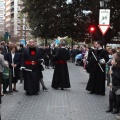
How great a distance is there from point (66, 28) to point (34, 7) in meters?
4.43

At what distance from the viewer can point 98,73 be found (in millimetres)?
12016

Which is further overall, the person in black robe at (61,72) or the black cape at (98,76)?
the person in black robe at (61,72)

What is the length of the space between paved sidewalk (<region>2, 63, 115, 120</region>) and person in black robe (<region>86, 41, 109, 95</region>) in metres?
0.36

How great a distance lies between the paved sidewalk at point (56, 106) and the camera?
8.29 metres

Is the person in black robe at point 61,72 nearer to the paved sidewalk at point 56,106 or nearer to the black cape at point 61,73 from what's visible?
the black cape at point 61,73

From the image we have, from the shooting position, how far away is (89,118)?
8.15m

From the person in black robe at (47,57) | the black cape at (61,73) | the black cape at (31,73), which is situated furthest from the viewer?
the person in black robe at (47,57)

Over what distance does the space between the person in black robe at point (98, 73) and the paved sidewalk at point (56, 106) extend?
36cm

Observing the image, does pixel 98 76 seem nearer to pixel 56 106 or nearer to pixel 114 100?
pixel 56 106

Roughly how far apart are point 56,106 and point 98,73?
294 centimetres

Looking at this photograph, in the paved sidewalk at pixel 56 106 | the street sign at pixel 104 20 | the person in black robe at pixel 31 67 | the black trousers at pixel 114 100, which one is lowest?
the paved sidewalk at pixel 56 106

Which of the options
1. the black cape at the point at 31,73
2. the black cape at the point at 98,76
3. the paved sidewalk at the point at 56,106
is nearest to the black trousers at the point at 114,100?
the paved sidewalk at the point at 56,106

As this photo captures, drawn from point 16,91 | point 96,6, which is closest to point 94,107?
point 16,91

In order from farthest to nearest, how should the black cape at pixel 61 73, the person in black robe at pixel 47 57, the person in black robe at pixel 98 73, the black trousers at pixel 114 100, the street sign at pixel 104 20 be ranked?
1. the person in black robe at pixel 47 57
2. the street sign at pixel 104 20
3. the black cape at pixel 61 73
4. the person in black robe at pixel 98 73
5. the black trousers at pixel 114 100
